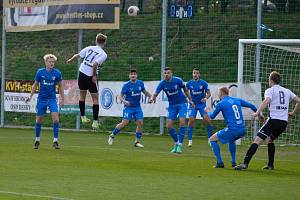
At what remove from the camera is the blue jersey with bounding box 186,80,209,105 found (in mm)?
25281

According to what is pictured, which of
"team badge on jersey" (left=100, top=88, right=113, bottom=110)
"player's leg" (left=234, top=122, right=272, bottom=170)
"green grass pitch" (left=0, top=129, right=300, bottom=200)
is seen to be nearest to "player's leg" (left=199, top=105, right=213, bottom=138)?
"green grass pitch" (left=0, top=129, right=300, bottom=200)

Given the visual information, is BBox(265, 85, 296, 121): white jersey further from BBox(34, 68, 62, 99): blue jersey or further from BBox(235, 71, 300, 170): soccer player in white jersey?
BBox(34, 68, 62, 99): blue jersey

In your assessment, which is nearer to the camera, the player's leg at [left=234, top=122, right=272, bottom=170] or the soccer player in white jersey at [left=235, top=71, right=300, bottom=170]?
the player's leg at [left=234, top=122, right=272, bottom=170]

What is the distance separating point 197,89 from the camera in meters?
25.3

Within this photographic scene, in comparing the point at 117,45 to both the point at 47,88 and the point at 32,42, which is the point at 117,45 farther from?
the point at 47,88

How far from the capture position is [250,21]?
104ft

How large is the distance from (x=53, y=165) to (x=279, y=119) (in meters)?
4.80

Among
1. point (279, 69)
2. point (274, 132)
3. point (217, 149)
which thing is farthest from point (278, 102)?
point (279, 69)

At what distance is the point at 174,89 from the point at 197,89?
2626 mm

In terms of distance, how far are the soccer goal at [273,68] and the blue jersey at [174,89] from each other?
2503mm

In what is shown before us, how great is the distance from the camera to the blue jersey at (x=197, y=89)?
82.9ft

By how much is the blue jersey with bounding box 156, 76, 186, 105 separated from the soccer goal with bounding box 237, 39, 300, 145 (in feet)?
8.21

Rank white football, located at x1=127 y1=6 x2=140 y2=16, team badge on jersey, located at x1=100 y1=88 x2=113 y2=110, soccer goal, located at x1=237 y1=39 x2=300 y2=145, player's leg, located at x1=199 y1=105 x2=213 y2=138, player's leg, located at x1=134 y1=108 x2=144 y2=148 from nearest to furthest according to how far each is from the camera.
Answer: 1. player's leg, located at x1=134 y1=108 x2=144 y2=148
2. player's leg, located at x1=199 y1=105 x2=213 y2=138
3. soccer goal, located at x1=237 y1=39 x2=300 y2=145
4. team badge on jersey, located at x1=100 y1=88 x2=113 y2=110
5. white football, located at x1=127 y1=6 x2=140 y2=16

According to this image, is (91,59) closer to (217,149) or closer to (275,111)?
(217,149)
